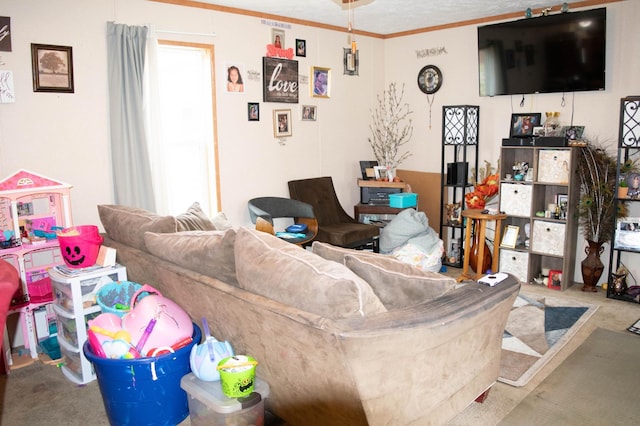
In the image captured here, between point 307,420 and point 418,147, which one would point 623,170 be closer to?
point 418,147

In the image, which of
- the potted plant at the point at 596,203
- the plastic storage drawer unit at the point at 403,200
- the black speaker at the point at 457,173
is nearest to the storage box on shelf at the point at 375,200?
the plastic storage drawer unit at the point at 403,200

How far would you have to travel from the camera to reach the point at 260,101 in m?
4.84

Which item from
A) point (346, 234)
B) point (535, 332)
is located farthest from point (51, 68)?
point (535, 332)

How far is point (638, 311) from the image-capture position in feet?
13.1

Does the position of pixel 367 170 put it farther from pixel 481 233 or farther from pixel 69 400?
pixel 69 400

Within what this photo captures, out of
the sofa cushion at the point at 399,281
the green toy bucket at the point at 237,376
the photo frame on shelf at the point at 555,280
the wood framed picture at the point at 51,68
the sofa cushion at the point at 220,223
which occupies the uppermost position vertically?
the wood framed picture at the point at 51,68

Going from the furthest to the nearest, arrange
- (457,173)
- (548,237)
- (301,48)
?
(457,173) → (301,48) → (548,237)

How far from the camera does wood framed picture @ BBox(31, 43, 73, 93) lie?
352cm

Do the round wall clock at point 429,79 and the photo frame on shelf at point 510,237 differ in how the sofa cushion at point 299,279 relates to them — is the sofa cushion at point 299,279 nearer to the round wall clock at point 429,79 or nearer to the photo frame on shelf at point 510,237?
the photo frame on shelf at point 510,237

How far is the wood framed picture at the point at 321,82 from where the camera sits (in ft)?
17.2

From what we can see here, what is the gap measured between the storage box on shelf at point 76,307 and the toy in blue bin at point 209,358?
0.97 meters

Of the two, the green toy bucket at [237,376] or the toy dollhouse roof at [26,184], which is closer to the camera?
the green toy bucket at [237,376]

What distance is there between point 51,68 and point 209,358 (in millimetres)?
2546

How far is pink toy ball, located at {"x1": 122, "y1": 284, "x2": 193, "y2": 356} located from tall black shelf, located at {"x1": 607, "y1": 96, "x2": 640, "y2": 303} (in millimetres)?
3440
